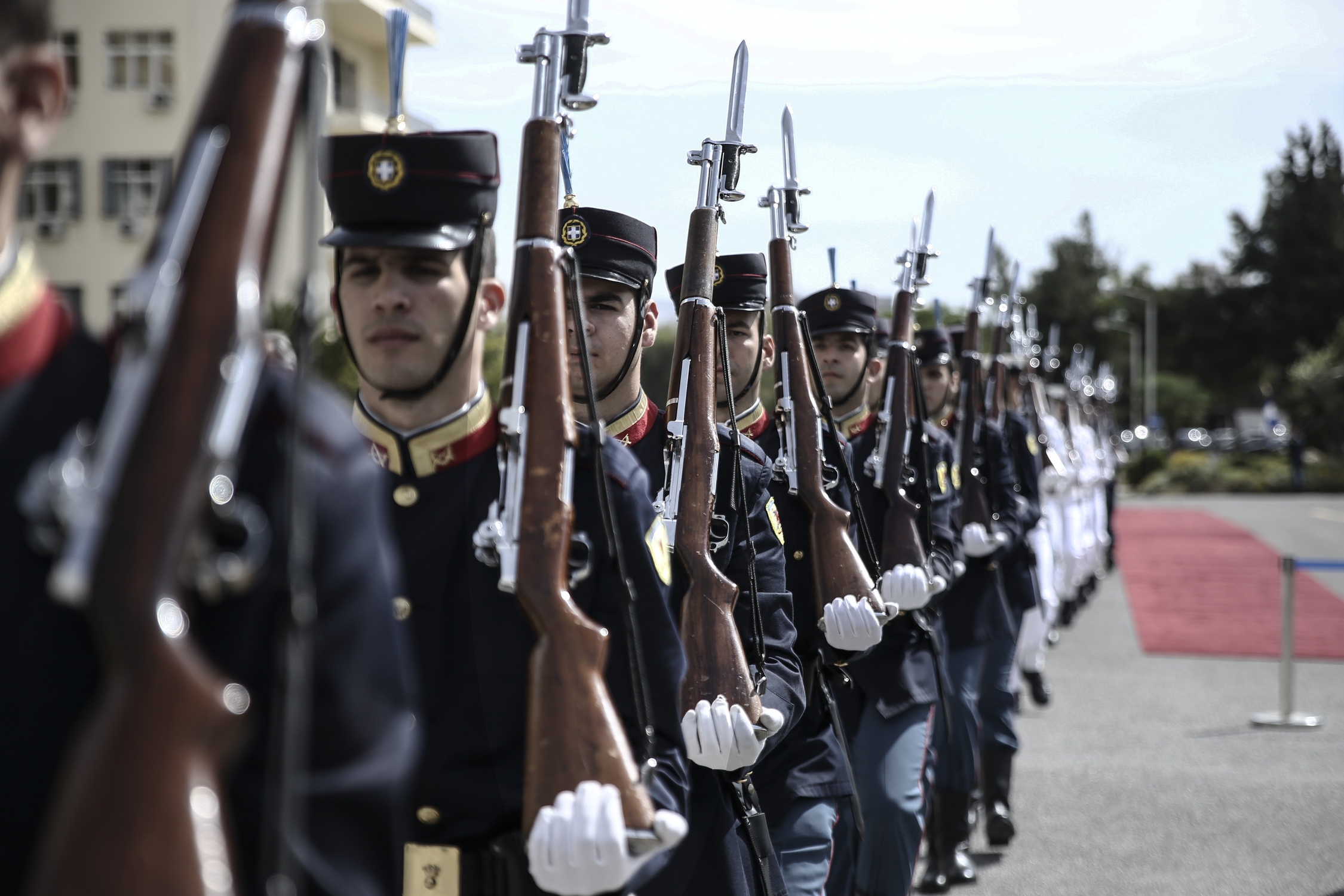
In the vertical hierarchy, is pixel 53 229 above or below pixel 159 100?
below

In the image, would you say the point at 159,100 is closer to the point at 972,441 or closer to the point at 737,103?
the point at 972,441

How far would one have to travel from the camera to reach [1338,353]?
49.1 meters

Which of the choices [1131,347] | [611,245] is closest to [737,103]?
[611,245]

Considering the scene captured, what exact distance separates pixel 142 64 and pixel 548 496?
29.7m

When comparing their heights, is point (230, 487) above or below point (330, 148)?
below

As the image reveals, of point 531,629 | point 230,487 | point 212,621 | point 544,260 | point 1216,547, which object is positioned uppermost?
point 544,260

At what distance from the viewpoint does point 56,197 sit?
28.7 m

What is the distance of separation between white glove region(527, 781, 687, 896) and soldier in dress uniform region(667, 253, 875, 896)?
1928 millimetres

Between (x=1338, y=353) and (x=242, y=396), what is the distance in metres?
52.6

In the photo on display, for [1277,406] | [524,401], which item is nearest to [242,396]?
[524,401]

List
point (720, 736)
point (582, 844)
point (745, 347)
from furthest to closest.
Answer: point (745, 347), point (720, 736), point (582, 844)

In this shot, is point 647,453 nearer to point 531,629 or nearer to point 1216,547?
point 531,629

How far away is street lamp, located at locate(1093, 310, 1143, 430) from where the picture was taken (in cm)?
6241

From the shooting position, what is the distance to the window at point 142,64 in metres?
29.2
